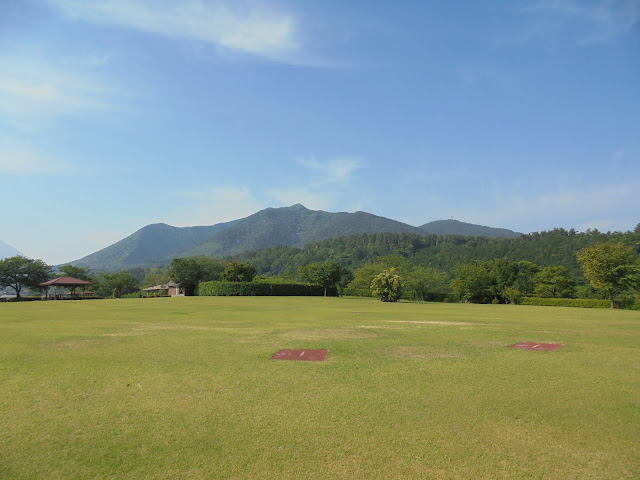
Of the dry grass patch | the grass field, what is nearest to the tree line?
the dry grass patch

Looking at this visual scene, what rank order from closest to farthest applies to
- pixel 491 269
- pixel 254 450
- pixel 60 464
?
pixel 60 464 → pixel 254 450 → pixel 491 269

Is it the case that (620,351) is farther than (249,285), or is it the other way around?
(249,285)

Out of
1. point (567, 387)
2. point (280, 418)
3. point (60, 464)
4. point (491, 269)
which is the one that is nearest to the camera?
point (60, 464)

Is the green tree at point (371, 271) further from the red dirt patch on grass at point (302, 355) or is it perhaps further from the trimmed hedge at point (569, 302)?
the red dirt patch on grass at point (302, 355)

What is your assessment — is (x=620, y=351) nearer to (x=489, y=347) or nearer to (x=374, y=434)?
(x=489, y=347)

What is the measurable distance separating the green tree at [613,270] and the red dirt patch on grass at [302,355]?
47739 mm

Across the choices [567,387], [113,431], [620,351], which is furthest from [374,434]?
[620,351]

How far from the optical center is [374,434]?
17.3ft

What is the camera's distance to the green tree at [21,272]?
7419 centimetres

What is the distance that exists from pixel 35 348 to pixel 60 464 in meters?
9.12

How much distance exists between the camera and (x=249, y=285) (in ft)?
230

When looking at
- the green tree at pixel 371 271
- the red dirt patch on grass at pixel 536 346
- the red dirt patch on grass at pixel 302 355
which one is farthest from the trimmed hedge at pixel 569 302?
the red dirt patch on grass at pixel 302 355

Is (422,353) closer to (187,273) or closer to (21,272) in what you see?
(187,273)

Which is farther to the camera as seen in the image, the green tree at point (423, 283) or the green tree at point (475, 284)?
the green tree at point (423, 283)
